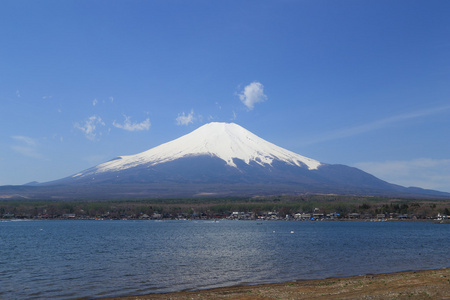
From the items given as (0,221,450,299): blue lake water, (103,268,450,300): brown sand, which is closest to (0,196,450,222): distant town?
(0,221,450,299): blue lake water

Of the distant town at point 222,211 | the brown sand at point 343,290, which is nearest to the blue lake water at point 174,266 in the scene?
the brown sand at point 343,290

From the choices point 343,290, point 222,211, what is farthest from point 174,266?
point 222,211

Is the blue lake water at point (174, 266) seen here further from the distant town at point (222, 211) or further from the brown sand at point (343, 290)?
the distant town at point (222, 211)

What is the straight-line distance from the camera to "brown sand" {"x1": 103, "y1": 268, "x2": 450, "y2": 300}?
24.9m

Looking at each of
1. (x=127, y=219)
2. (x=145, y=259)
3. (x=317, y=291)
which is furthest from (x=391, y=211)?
(x=317, y=291)

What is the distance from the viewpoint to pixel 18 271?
38719 mm

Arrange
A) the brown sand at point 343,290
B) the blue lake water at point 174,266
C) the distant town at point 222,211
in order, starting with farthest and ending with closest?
1. the distant town at point 222,211
2. the blue lake water at point 174,266
3. the brown sand at point 343,290

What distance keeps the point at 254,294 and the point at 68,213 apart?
6572 inches

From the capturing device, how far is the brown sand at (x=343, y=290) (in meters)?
24.9

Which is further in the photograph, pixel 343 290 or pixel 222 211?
pixel 222 211

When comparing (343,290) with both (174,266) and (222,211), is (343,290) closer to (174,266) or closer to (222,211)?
(174,266)

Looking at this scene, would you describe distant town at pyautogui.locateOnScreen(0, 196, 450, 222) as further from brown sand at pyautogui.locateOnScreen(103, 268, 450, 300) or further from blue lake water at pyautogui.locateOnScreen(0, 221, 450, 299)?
brown sand at pyautogui.locateOnScreen(103, 268, 450, 300)

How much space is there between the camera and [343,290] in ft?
88.3

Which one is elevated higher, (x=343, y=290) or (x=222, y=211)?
(x=222, y=211)
